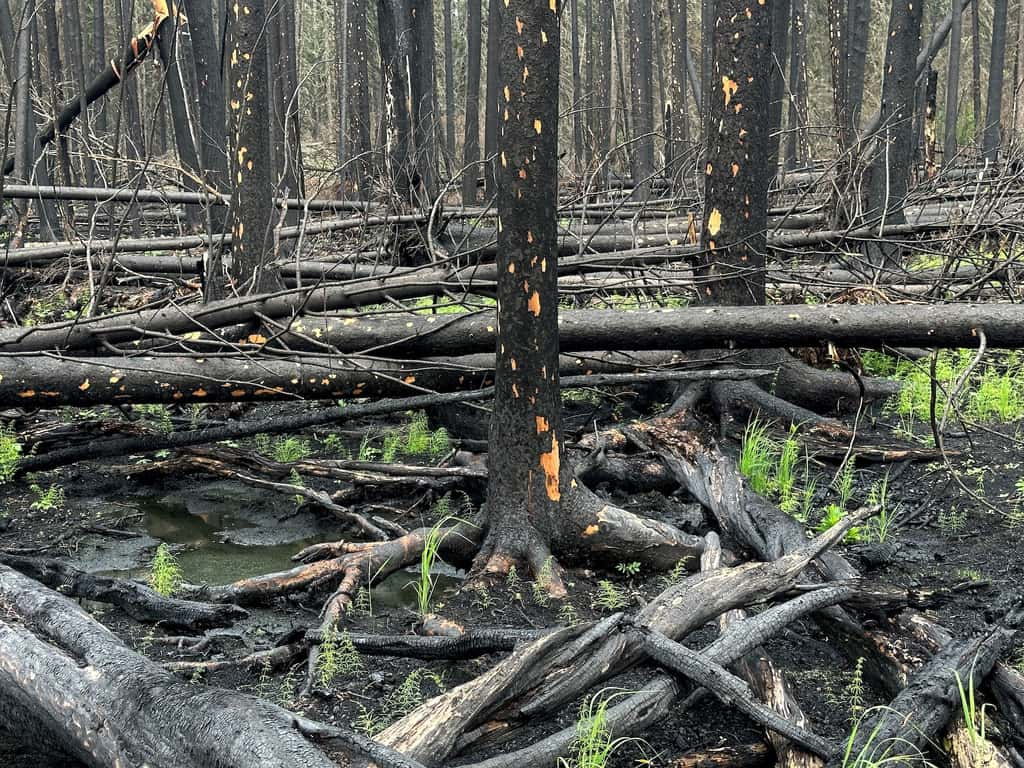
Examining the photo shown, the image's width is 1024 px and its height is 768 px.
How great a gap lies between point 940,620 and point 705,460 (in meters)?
1.79

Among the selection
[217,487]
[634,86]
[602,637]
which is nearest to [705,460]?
[602,637]

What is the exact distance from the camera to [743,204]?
627 cm

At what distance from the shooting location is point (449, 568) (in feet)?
15.4

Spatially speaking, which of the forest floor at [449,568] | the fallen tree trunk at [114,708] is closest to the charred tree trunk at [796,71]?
the forest floor at [449,568]

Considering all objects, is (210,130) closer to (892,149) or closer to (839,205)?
(839,205)

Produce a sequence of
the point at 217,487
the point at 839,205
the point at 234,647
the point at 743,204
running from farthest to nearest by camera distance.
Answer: the point at 839,205 < the point at 743,204 < the point at 217,487 < the point at 234,647

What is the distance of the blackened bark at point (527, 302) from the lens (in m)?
3.95

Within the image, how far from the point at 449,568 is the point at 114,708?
236cm

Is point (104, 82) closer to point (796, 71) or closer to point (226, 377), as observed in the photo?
point (226, 377)

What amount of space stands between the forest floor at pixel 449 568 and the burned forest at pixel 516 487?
2 cm

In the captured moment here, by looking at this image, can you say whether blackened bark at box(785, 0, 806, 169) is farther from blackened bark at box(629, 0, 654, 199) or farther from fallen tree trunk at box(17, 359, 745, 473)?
fallen tree trunk at box(17, 359, 745, 473)

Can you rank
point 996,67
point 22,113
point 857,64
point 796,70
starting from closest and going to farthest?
1. point 22,113
2. point 857,64
3. point 996,67
4. point 796,70

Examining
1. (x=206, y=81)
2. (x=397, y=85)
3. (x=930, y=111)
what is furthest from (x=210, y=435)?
(x=930, y=111)

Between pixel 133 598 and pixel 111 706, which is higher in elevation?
pixel 111 706
